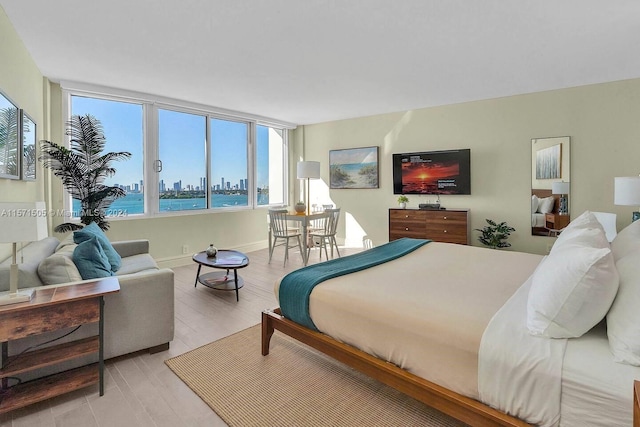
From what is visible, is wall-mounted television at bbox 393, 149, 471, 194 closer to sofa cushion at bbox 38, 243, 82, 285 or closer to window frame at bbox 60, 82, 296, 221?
window frame at bbox 60, 82, 296, 221

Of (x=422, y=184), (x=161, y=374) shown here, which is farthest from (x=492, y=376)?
(x=422, y=184)

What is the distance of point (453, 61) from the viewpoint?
135 inches

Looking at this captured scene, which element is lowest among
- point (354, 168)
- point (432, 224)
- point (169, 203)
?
point (432, 224)

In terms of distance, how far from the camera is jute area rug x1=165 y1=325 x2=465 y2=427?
1749 mm

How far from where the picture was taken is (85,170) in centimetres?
375

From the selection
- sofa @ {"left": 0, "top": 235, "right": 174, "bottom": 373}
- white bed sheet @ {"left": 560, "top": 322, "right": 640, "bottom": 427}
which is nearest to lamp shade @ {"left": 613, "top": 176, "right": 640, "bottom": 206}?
white bed sheet @ {"left": 560, "top": 322, "right": 640, "bottom": 427}

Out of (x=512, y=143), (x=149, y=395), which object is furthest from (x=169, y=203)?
(x=512, y=143)

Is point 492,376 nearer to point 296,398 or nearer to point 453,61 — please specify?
point 296,398

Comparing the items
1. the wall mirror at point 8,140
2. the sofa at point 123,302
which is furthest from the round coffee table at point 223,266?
the wall mirror at point 8,140

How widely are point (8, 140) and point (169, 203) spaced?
2.62m

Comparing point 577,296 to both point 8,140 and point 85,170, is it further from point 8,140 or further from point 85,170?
point 85,170

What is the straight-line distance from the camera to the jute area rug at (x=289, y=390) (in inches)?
68.9

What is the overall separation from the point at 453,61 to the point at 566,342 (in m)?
2.95

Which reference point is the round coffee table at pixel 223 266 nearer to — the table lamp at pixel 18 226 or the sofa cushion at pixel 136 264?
the sofa cushion at pixel 136 264
